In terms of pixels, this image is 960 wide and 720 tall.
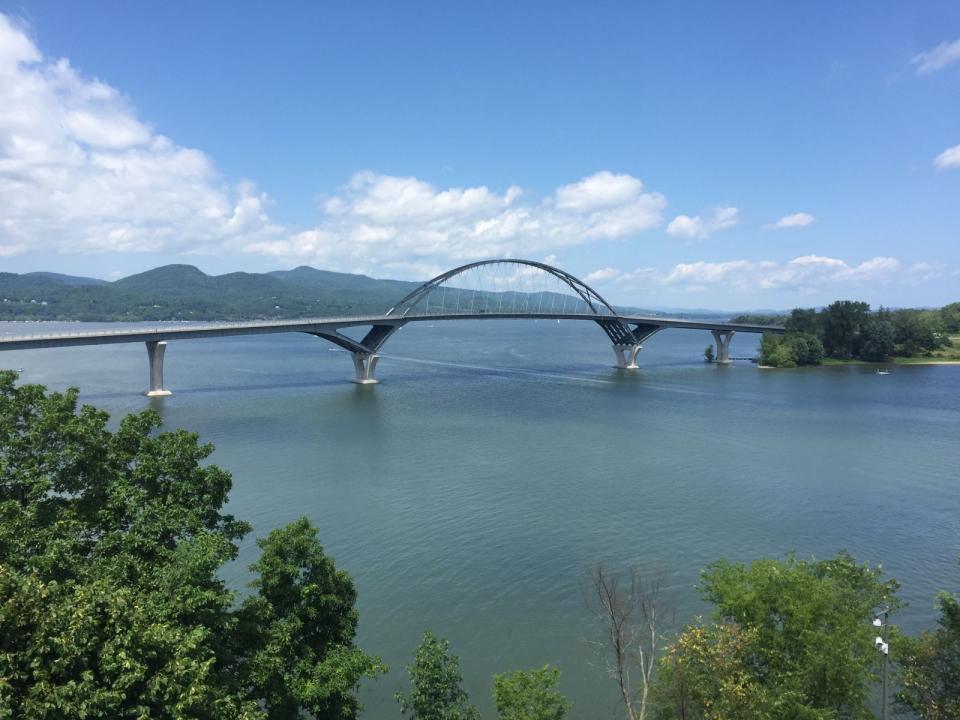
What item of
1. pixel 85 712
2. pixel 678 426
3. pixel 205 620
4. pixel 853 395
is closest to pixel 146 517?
pixel 205 620

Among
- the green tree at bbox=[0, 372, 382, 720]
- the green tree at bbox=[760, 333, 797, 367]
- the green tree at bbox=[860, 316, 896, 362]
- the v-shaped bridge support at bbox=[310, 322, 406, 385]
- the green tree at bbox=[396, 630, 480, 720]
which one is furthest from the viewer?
the green tree at bbox=[860, 316, 896, 362]

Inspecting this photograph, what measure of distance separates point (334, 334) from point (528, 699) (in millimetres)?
53491

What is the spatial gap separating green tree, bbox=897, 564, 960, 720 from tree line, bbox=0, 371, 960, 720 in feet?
0.10

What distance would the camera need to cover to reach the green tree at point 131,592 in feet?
22.1

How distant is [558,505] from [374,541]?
788 cm

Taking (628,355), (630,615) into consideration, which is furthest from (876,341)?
(630,615)

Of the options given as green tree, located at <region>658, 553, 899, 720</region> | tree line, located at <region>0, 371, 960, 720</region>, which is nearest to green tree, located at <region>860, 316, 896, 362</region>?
tree line, located at <region>0, 371, 960, 720</region>

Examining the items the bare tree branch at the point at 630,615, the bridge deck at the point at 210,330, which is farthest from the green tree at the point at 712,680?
the bridge deck at the point at 210,330

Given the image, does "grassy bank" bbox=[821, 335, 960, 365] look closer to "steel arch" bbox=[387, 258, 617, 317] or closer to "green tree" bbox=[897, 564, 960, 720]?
"steel arch" bbox=[387, 258, 617, 317]

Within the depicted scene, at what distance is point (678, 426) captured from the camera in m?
41.6

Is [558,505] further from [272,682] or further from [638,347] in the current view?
[638,347]

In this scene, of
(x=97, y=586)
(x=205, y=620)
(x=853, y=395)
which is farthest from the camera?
(x=853, y=395)

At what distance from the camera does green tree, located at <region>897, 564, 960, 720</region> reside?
9.74 metres

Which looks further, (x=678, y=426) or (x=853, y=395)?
(x=853, y=395)
